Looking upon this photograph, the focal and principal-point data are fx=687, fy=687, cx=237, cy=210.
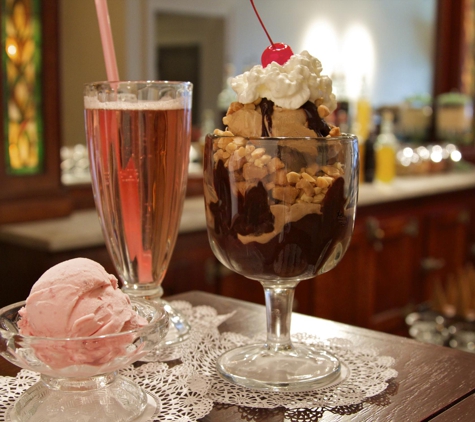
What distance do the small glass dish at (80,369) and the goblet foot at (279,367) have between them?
13 centimetres

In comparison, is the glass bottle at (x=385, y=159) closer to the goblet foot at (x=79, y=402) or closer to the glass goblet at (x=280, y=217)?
the glass goblet at (x=280, y=217)

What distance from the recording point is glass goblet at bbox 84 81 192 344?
0.88 m

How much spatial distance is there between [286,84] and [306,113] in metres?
0.04

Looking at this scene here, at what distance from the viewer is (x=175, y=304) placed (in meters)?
1.06

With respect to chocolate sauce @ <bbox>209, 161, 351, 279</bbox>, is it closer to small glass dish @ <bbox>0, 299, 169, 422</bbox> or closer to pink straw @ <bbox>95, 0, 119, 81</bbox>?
small glass dish @ <bbox>0, 299, 169, 422</bbox>

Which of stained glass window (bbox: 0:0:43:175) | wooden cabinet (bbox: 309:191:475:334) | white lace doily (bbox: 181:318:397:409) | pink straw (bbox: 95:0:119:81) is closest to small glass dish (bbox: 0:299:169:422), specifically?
white lace doily (bbox: 181:318:397:409)

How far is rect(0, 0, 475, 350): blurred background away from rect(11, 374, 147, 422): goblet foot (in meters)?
1.14

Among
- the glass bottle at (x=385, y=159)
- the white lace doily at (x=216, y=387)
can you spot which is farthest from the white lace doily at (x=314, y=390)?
the glass bottle at (x=385, y=159)

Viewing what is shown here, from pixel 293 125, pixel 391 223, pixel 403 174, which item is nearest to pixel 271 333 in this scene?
pixel 293 125

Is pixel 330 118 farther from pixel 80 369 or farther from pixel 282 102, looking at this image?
pixel 80 369

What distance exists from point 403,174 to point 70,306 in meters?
3.02

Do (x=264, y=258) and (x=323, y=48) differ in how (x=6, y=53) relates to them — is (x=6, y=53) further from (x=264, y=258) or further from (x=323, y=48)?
(x=323, y=48)

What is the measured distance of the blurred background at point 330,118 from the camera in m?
1.95

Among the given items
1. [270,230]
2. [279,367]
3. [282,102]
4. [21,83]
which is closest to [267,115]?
[282,102]
